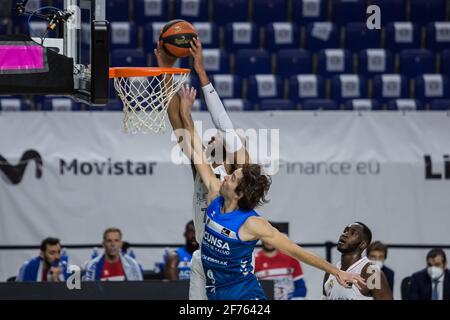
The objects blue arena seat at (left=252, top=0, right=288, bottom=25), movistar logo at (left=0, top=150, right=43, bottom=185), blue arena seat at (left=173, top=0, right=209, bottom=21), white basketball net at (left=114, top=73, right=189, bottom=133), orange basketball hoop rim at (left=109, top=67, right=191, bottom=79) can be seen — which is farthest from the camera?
blue arena seat at (left=252, top=0, right=288, bottom=25)

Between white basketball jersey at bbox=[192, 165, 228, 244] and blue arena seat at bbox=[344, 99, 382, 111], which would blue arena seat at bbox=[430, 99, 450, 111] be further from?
white basketball jersey at bbox=[192, 165, 228, 244]

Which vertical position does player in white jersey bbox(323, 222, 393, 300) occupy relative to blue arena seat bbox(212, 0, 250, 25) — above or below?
below

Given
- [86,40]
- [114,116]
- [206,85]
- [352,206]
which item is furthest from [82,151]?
[206,85]

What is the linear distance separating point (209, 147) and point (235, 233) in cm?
111

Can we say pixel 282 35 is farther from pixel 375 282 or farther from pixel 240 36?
pixel 375 282

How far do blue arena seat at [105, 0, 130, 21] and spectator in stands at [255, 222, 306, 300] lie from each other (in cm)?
467

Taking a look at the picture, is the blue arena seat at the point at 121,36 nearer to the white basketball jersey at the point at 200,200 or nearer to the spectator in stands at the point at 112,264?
the spectator in stands at the point at 112,264

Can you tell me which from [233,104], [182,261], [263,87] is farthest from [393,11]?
[182,261]

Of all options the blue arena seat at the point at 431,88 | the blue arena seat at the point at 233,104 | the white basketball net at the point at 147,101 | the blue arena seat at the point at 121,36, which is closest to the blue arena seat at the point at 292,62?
the blue arena seat at the point at 233,104

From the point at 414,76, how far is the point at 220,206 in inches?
291

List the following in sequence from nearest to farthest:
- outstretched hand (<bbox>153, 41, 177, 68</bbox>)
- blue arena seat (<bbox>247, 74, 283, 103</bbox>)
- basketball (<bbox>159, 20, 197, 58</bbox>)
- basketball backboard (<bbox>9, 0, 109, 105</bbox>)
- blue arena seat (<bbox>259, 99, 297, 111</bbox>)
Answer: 1. basketball backboard (<bbox>9, 0, 109, 105</bbox>)
2. basketball (<bbox>159, 20, 197, 58</bbox>)
3. outstretched hand (<bbox>153, 41, 177, 68</bbox>)
4. blue arena seat (<bbox>259, 99, 297, 111</bbox>)
5. blue arena seat (<bbox>247, 74, 283, 103</bbox>)

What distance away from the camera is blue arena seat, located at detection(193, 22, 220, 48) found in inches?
544

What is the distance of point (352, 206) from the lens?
12.1 m

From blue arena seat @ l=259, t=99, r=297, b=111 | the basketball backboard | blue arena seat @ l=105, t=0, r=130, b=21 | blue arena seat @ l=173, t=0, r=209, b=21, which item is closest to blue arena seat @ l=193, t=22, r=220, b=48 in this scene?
blue arena seat @ l=173, t=0, r=209, b=21
